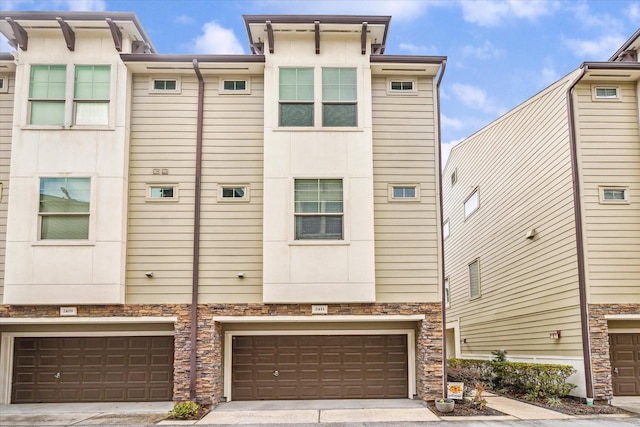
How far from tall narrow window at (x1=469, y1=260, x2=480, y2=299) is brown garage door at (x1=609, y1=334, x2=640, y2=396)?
6309 millimetres

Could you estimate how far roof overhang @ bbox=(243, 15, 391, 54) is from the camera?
523 inches

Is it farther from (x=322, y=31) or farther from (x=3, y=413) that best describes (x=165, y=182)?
(x=3, y=413)

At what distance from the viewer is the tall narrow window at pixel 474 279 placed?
20234 mm

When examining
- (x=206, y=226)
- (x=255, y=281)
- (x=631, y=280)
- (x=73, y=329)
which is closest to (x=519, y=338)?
(x=631, y=280)

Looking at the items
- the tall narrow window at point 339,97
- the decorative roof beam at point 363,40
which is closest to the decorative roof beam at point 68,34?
Answer: the tall narrow window at point 339,97

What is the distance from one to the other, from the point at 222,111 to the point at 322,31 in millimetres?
2900

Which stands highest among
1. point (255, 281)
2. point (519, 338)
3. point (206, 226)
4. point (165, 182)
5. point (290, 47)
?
point (290, 47)

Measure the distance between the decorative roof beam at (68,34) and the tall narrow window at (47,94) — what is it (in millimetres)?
492

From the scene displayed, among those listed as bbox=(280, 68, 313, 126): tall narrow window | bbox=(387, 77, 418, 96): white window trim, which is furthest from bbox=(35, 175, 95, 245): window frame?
bbox=(387, 77, 418, 96): white window trim

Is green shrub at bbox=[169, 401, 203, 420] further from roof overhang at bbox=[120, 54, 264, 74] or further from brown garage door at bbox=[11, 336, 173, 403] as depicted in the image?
roof overhang at bbox=[120, 54, 264, 74]

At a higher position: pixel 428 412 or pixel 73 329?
pixel 73 329

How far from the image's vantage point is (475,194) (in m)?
20.8

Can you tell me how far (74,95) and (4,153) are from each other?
6.68 feet

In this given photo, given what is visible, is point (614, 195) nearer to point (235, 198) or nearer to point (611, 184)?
point (611, 184)
